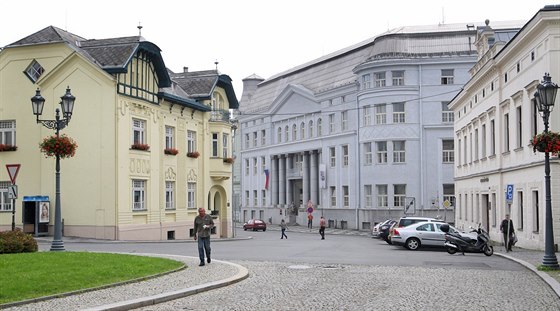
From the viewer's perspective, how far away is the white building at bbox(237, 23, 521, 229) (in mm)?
68625

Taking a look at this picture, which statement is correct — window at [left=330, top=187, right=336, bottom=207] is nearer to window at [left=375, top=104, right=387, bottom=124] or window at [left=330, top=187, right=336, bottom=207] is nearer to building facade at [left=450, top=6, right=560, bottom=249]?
window at [left=375, top=104, right=387, bottom=124]

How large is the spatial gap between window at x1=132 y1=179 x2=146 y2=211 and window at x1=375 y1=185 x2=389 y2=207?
32050 mm

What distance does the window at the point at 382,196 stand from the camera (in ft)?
230

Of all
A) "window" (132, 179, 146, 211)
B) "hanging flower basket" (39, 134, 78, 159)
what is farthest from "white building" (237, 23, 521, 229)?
"hanging flower basket" (39, 134, 78, 159)

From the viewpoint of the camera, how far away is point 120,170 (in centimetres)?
3975

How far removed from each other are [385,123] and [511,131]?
106 ft

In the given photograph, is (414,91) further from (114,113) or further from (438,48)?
(114,113)

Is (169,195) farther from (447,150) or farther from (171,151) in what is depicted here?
(447,150)

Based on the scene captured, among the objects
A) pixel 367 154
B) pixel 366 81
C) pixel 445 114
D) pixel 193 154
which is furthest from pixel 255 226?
pixel 193 154

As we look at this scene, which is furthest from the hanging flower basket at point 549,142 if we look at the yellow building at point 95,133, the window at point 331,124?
the window at point 331,124

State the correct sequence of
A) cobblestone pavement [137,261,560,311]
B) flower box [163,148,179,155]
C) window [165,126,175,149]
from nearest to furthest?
cobblestone pavement [137,261,560,311] → flower box [163,148,179,155] → window [165,126,175,149]

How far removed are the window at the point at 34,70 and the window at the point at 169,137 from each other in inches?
327

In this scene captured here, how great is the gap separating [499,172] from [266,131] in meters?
54.5

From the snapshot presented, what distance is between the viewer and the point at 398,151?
228 ft
